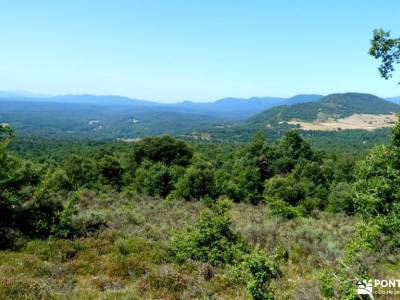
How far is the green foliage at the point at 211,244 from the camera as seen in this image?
438 inches

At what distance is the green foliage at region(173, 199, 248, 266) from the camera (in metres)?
11.1

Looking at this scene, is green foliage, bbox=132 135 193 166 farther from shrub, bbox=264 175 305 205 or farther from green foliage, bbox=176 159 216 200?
shrub, bbox=264 175 305 205

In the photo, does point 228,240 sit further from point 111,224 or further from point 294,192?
point 294,192

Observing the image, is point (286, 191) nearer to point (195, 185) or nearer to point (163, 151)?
point (195, 185)

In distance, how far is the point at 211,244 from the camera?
459 inches

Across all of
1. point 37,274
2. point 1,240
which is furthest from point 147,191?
point 37,274

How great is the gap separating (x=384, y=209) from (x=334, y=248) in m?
2.08

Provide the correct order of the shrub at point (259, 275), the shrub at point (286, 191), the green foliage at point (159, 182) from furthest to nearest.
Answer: the green foliage at point (159, 182)
the shrub at point (286, 191)
the shrub at point (259, 275)

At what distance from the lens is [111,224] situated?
1472 cm

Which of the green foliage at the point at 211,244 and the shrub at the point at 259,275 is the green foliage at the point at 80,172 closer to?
the green foliage at the point at 211,244

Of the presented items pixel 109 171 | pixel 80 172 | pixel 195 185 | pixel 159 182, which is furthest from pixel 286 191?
pixel 80 172
